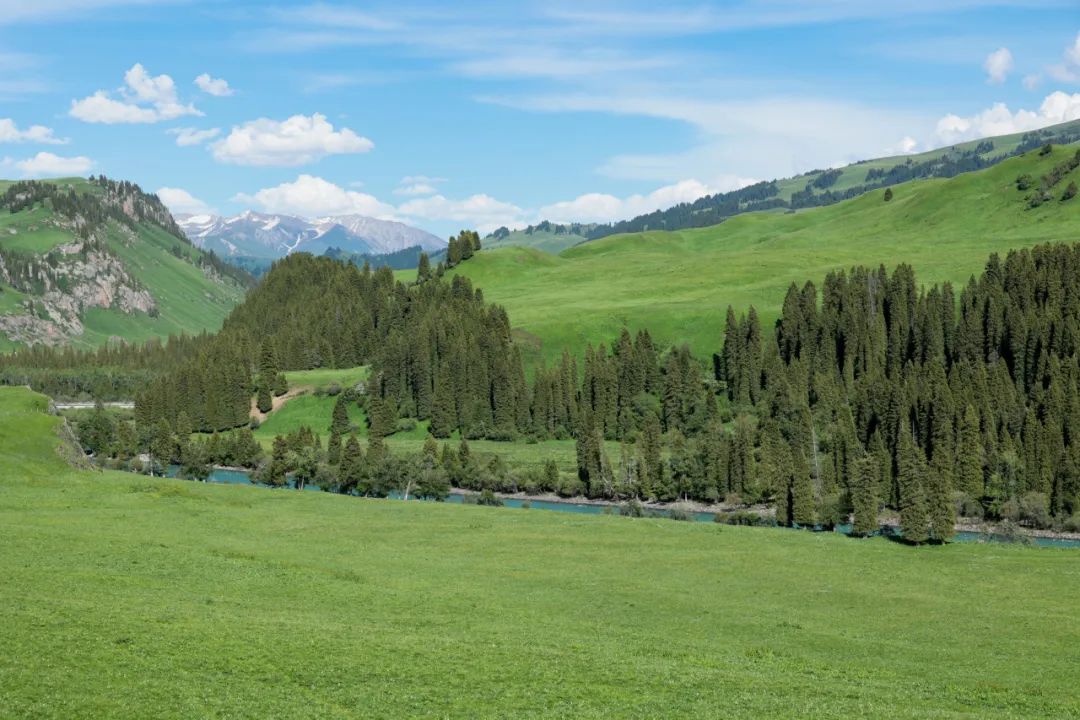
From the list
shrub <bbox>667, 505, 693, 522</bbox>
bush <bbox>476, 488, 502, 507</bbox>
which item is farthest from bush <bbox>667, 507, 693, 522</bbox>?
bush <bbox>476, 488, 502, 507</bbox>

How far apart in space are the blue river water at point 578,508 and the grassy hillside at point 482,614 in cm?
2877

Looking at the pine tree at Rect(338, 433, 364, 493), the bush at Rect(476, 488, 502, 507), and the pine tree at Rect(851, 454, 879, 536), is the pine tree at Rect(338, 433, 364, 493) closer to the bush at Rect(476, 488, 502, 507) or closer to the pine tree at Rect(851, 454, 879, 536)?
the bush at Rect(476, 488, 502, 507)

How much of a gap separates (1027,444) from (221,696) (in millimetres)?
139152

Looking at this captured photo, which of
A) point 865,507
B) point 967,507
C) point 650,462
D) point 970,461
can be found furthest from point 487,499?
point 970,461

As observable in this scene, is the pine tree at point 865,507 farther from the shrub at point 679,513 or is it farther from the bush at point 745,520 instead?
the shrub at point 679,513

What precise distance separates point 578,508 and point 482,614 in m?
91.3

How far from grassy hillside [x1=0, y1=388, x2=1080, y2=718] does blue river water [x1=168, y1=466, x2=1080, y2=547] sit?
2877 centimetres

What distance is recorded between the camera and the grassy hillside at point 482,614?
38844 mm

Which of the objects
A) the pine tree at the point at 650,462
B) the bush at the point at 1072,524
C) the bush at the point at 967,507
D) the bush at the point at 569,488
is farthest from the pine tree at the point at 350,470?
the bush at the point at 1072,524

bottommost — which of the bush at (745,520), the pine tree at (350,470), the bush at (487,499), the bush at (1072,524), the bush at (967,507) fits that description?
the bush at (1072,524)

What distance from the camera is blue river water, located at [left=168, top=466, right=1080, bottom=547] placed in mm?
125062

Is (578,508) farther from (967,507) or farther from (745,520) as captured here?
(967,507)

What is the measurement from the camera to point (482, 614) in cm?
5919

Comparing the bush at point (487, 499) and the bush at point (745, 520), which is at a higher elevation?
the bush at point (487, 499)
